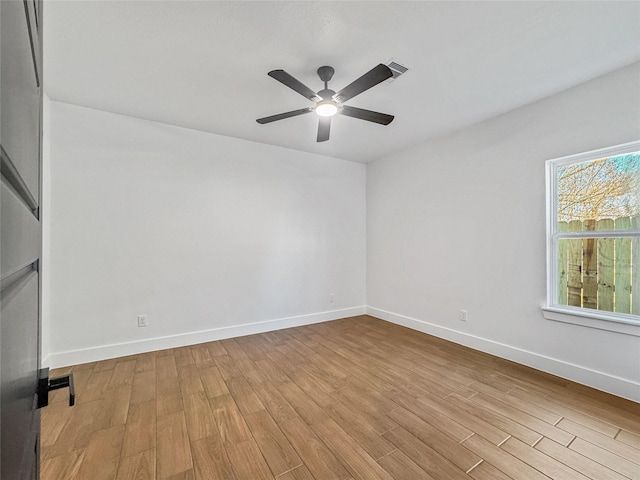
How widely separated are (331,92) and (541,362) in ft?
10.3

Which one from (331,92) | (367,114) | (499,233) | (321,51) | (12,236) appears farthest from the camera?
(499,233)

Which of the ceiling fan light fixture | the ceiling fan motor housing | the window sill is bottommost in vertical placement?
the window sill

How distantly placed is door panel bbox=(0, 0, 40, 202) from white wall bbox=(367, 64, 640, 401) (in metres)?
3.45

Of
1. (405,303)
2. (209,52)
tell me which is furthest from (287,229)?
(209,52)

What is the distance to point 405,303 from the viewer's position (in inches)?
162

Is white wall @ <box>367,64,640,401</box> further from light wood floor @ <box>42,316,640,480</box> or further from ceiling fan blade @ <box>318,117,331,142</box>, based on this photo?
ceiling fan blade @ <box>318,117,331,142</box>

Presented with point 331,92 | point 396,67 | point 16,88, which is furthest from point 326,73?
point 16,88

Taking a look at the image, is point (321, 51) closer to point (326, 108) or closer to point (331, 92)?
point (331, 92)

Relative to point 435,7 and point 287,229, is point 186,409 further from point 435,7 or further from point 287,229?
point 435,7

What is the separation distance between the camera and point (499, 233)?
3.06 meters

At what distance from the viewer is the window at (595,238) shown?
90.7 inches

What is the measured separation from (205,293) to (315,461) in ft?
7.88

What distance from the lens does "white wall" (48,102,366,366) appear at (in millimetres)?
2855

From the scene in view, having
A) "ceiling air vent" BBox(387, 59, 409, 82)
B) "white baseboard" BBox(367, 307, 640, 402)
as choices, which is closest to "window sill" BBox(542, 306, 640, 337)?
"white baseboard" BBox(367, 307, 640, 402)
